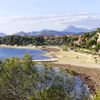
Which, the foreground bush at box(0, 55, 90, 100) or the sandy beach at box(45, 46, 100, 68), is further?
the sandy beach at box(45, 46, 100, 68)

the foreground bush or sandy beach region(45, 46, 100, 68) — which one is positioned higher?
the foreground bush

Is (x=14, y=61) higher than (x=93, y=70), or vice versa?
(x=14, y=61)

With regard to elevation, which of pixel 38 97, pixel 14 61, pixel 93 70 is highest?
pixel 14 61

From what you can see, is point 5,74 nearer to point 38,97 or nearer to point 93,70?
point 38,97

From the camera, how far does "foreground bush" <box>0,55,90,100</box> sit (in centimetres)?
3188

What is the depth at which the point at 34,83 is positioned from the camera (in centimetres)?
3322

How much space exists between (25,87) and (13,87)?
6.38ft

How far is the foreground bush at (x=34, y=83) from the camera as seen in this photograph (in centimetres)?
3188

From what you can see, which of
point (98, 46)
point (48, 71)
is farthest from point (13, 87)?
point (98, 46)

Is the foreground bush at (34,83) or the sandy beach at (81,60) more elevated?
the foreground bush at (34,83)

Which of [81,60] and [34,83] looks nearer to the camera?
[34,83]

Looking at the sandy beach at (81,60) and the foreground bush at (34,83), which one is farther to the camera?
the sandy beach at (81,60)

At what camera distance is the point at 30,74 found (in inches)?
1358

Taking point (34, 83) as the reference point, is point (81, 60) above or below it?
below
